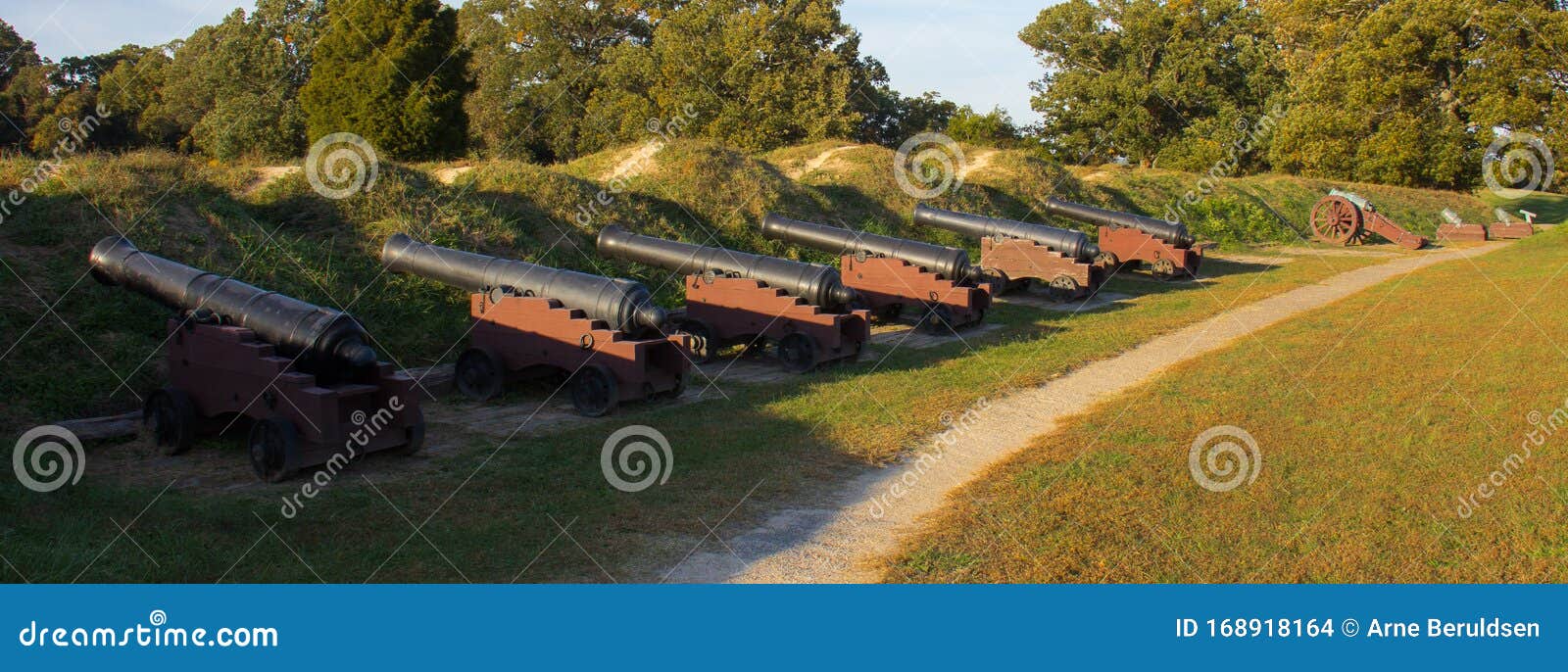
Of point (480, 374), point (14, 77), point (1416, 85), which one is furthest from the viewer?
point (1416, 85)

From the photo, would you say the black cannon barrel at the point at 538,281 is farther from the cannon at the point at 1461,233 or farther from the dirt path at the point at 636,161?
the cannon at the point at 1461,233

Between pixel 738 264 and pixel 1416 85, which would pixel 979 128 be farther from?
pixel 738 264

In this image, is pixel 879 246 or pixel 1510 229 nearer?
pixel 879 246

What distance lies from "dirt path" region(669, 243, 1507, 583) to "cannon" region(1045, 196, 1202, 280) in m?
6.68

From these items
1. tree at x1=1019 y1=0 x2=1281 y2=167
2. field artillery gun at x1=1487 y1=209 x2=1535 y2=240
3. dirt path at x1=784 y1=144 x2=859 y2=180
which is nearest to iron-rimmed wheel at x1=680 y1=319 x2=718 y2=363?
dirt path at x1=784 y1=144 x2=859 y2=180

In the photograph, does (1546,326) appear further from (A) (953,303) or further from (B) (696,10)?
(B) (696,10)

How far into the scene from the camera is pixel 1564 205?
31.8 m

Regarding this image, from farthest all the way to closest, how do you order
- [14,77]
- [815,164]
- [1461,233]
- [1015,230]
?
→ [14,77] < [1461,233] < [815,164] < [1015,230]

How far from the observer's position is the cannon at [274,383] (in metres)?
5.13

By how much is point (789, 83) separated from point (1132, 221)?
13.1 meters

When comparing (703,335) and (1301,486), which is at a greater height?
(703,335)

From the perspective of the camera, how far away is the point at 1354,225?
73.3 feet

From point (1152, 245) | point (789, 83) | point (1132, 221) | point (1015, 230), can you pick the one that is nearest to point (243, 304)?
point (1015, 230)

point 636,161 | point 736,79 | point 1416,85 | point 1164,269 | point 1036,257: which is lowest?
point 1164,269
